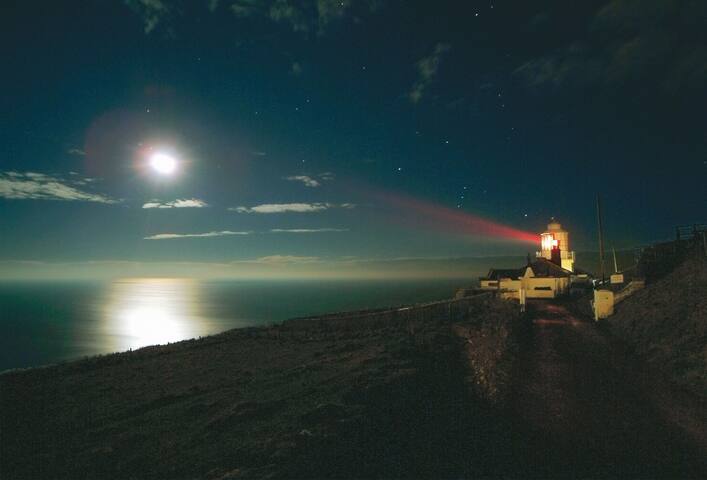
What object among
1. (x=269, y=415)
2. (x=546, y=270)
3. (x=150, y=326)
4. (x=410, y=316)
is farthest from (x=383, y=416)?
(x=150, y=326)

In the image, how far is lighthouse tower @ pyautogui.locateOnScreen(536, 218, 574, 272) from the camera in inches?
2822

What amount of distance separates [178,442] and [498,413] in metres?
9.55

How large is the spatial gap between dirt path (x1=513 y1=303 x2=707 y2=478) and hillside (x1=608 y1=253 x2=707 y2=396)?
1043mm

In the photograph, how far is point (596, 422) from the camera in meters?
10.4

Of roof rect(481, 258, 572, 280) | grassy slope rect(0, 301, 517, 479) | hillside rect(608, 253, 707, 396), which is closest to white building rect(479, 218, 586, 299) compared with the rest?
roof rect(481, 258, 572, 280)

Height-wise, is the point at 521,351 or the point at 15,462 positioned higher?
the point at 521,351

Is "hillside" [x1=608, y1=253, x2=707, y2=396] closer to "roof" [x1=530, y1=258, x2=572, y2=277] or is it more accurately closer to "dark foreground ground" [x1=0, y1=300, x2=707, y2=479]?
"dark foreground ground" [x1=0, y1=300, x2=707, y2=479]

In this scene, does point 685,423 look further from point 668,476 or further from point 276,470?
point 276,470

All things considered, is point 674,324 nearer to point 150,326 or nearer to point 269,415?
point 269,415

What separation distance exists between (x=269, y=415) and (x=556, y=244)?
72.7 metres

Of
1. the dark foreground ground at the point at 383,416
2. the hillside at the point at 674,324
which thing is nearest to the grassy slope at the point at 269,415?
the dark foreground ground at the point at 383,416

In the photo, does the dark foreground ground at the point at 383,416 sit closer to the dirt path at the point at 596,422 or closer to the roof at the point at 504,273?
the dirt path at the point at 596,422

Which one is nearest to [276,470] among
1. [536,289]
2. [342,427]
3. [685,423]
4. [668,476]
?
[342,427]

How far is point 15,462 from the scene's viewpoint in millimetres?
12016
